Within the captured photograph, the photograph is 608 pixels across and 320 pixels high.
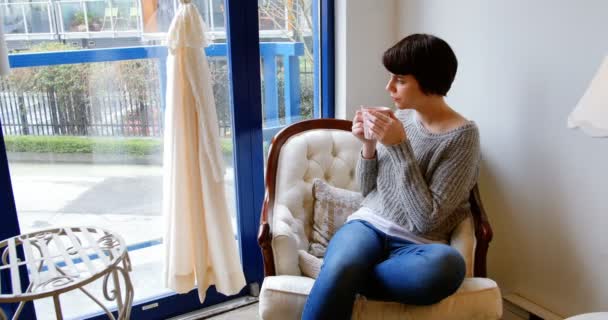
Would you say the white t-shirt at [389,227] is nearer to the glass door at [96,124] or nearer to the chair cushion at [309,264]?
the chair cushion at [309,264]

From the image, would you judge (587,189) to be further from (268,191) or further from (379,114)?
(268,191)

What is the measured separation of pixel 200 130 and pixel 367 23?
899 millimetres

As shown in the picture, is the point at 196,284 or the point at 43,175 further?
the point at 196,284

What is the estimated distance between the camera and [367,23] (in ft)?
7.26

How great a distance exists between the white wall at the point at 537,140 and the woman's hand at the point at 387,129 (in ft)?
1.78

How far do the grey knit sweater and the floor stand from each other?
83 centimetres

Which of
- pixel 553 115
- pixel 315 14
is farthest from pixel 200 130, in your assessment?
pixel 553 115

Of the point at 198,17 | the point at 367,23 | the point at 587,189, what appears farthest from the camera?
the point at 367,23

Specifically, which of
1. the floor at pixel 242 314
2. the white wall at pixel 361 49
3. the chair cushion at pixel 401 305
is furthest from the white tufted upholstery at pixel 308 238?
the floor at pixel 242 314

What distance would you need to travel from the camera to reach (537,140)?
1747mm

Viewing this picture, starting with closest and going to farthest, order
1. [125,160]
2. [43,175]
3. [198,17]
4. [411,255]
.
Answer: [411,255] → [198,17] → [43,175] → [125,160]

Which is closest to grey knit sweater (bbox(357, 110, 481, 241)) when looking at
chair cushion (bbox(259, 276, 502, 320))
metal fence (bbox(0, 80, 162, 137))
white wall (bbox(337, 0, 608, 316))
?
chair cushion (bbox(259, 276, 502, 320))

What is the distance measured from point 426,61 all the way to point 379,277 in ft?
2.16

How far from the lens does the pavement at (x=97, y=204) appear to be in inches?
73.7
